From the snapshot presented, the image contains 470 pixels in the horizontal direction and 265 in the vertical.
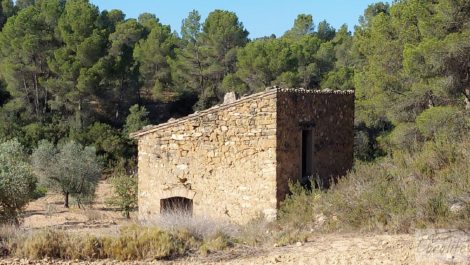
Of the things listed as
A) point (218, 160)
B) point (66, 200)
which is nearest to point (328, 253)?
point (218, 160)

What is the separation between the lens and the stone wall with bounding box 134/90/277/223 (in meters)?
12.7

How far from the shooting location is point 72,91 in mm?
34844

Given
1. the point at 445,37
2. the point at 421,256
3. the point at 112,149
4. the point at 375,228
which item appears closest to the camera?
the point at 421,256

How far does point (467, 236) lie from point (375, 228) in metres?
1.59

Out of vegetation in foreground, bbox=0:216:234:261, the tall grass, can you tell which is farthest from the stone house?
vegetation in foreground, bbox=0:216:234:261

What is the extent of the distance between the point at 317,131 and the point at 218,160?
2.47 meters

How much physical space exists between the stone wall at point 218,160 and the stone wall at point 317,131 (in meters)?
0.27

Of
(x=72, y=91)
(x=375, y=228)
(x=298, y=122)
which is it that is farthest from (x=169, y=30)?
(x=375, y=228)

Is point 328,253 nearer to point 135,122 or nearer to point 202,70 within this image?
point 135,122

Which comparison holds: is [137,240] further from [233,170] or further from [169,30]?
[169,30]

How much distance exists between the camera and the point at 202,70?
4097 cm

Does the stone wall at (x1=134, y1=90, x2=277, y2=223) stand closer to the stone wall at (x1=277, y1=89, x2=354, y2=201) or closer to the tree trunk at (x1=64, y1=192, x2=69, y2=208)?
the stone wall at (x1=277, y1=89, x2=354, y2=201)

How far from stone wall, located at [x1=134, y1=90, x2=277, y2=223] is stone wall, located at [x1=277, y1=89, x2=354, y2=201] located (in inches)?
10.7

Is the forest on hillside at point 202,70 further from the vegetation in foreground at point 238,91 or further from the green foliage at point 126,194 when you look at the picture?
the green foliage at point 126,194
